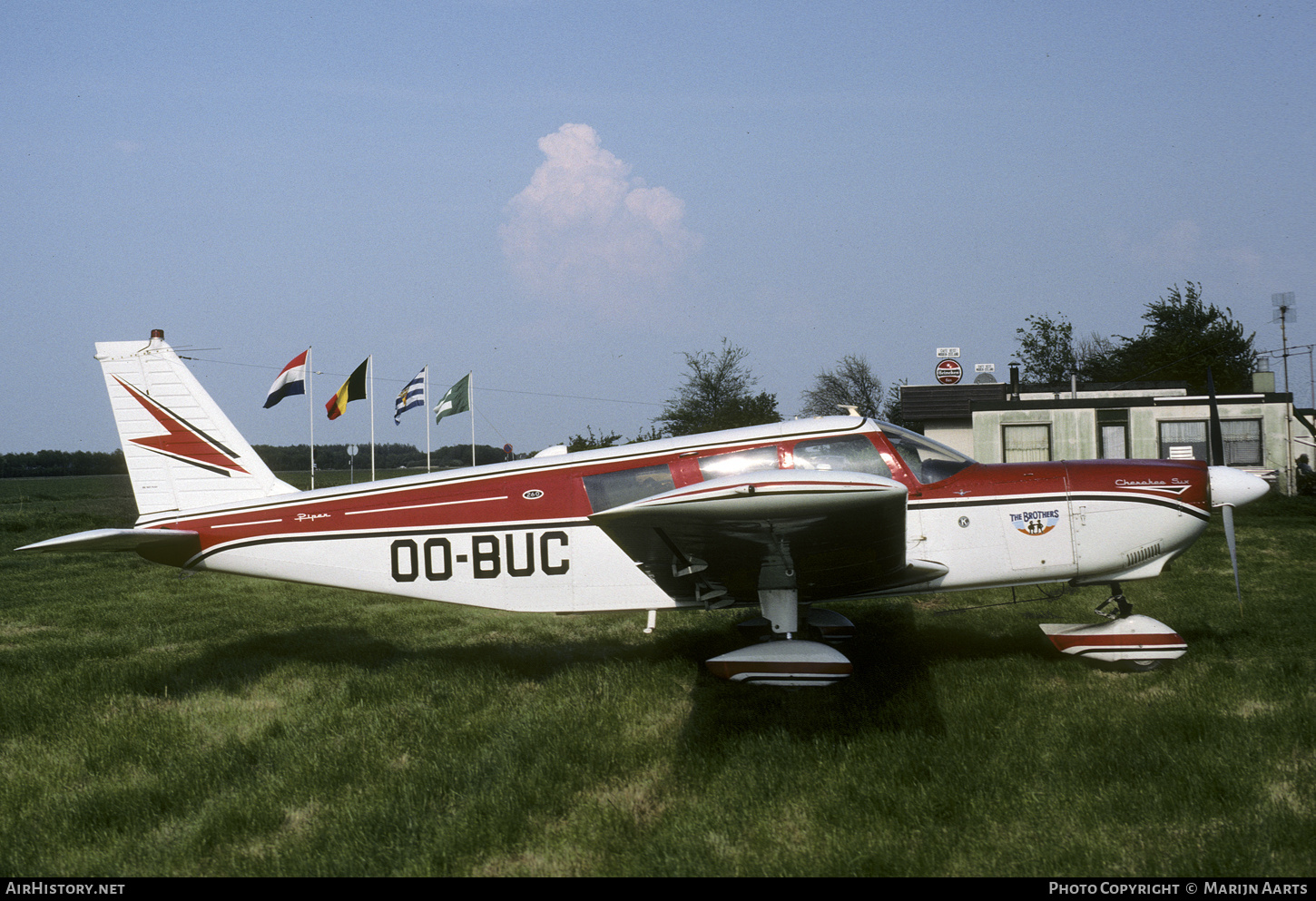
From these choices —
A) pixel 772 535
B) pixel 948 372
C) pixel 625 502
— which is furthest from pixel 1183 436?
pixel 772 535

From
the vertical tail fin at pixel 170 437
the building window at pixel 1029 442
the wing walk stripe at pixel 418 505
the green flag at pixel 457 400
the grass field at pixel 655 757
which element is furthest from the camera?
the building window at pixel 1029 442

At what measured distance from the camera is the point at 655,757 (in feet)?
15.5

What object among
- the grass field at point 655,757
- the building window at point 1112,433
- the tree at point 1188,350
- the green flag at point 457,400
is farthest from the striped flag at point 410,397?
the tree at point 1188,350

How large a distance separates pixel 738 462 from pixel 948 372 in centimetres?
2732

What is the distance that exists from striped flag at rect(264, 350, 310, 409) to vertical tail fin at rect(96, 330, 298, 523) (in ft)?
25.3

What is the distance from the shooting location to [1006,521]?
19.5 ft

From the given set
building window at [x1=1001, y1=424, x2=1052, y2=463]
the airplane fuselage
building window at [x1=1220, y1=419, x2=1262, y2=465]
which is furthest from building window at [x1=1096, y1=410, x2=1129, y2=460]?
the airplane fuselage

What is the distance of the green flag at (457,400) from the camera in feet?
69.2

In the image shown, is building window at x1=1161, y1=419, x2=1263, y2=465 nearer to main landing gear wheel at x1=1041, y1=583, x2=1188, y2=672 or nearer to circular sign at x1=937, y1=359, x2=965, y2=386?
circular sign at x1=937, y1=359, x2=965, y2=386

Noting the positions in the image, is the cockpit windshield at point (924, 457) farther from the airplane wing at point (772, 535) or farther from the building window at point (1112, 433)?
the building window at point (1112, 433)

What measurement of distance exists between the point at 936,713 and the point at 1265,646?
347 cm

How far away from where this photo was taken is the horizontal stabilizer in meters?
5.44

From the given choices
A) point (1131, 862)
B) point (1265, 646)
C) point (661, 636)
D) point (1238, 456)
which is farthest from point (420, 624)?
point (1238, 456)

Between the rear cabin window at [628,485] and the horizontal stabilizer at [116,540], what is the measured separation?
356 centimetres
